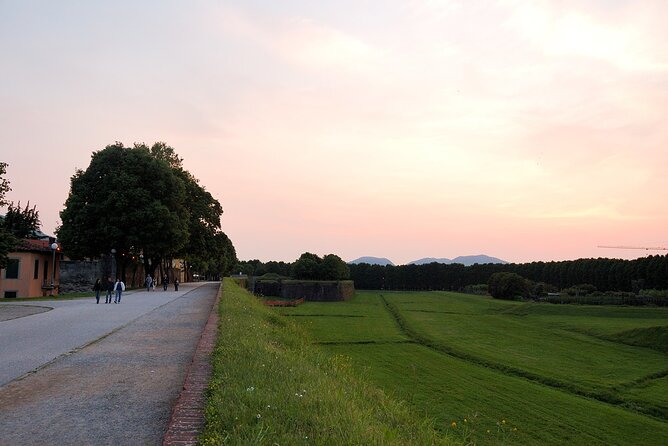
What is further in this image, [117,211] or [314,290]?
[314,290]

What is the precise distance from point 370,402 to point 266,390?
1.89 metres

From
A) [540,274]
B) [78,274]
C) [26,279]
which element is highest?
[540,274]

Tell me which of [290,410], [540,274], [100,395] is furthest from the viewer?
[540,274]

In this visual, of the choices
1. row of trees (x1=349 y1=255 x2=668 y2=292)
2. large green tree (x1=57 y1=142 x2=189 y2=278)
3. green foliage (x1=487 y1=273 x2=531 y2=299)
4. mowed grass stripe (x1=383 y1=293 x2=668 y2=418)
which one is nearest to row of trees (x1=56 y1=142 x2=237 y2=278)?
large green tree (x1=57 y1=142 x2=189 y2=278)

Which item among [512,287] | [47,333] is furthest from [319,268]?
[47,333]

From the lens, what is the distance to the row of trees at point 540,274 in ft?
234

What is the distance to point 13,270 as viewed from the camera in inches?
1555

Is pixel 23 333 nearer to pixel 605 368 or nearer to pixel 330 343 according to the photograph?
pixel 330 343

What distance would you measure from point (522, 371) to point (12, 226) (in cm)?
4811

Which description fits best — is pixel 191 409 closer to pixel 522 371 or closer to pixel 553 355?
pixel 522 371

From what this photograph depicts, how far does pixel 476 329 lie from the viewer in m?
37.8

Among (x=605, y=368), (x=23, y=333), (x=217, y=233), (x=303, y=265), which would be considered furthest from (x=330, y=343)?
(x=303, y=265)

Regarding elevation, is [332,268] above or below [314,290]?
above

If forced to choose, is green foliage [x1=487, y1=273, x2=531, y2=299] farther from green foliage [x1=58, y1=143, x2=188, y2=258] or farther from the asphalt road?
the asphalt road
